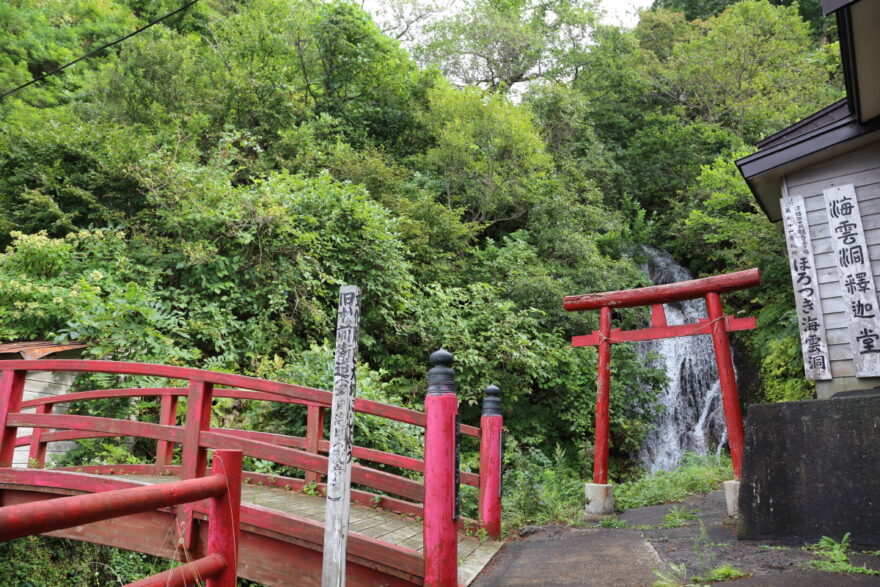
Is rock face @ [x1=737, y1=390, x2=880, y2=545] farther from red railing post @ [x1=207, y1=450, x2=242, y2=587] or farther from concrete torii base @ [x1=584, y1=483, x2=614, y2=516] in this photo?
red railing post @ [x1=207, y1=450, x2=242, y2=587]

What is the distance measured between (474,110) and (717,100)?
8.79m

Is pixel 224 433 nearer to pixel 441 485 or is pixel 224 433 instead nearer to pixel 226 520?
pixel 441 485

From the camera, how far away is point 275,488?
5.55m

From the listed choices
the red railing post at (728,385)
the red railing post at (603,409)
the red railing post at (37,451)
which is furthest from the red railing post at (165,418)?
the red railing post at (728,385)

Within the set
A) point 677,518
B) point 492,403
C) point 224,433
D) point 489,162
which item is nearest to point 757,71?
point 489,162

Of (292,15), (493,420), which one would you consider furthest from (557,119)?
(493,420)

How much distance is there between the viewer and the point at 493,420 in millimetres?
5203

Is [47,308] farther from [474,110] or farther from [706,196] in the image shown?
[706,196]

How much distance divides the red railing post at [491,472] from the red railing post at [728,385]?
259 cm

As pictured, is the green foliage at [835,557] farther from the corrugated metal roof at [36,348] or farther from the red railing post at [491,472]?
the corrugated metal roof at [36,348]

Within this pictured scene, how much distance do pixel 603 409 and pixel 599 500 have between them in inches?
44.4

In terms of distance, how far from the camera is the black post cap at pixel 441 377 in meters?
3.46

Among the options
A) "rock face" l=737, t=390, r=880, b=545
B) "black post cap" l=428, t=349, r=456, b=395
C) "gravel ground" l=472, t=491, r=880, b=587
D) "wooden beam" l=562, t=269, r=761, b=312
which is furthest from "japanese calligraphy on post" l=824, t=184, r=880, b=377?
"black post cap" l=428, t=349, r=456, b=395

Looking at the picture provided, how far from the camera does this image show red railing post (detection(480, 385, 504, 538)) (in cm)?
511
